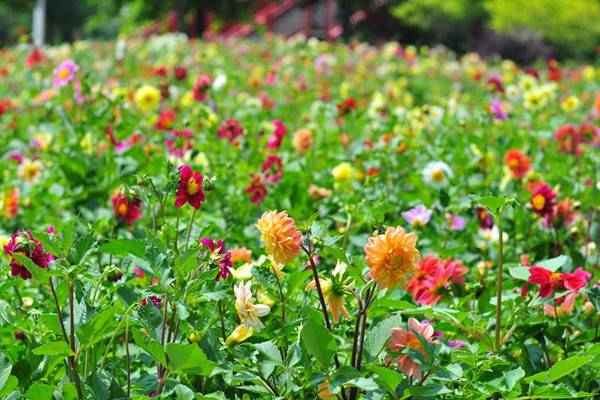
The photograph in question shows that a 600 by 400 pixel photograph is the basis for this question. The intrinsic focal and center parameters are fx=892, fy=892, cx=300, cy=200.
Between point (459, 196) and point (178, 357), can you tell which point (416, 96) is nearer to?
point (459, 196)

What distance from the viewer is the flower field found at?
4.66 ft

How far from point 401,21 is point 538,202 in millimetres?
19076

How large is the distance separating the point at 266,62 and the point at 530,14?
34.3 ft

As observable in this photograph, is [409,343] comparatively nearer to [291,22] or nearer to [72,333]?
[72,333]

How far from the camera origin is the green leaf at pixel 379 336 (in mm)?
1479

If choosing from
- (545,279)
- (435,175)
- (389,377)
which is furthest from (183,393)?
(435,175)

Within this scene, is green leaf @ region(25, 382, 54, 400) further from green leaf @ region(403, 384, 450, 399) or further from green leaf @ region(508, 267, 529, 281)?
green leaf @ region(508, 267, 529, 281)

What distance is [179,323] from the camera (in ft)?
4.98

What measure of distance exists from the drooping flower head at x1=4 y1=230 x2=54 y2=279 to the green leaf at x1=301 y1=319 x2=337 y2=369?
18.9 inches

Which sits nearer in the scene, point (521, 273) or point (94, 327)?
point (94, 327)

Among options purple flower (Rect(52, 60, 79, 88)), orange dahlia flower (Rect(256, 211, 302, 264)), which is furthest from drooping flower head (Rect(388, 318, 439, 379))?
purple flower (Rect(52, 60, 79, 88))

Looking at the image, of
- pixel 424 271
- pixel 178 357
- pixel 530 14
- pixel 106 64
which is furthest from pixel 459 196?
pixel 530 14

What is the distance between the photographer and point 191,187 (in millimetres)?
1640

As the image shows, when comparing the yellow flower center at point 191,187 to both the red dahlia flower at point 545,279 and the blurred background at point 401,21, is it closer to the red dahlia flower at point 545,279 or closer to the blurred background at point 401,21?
the red dahlia flower at point 545,279
